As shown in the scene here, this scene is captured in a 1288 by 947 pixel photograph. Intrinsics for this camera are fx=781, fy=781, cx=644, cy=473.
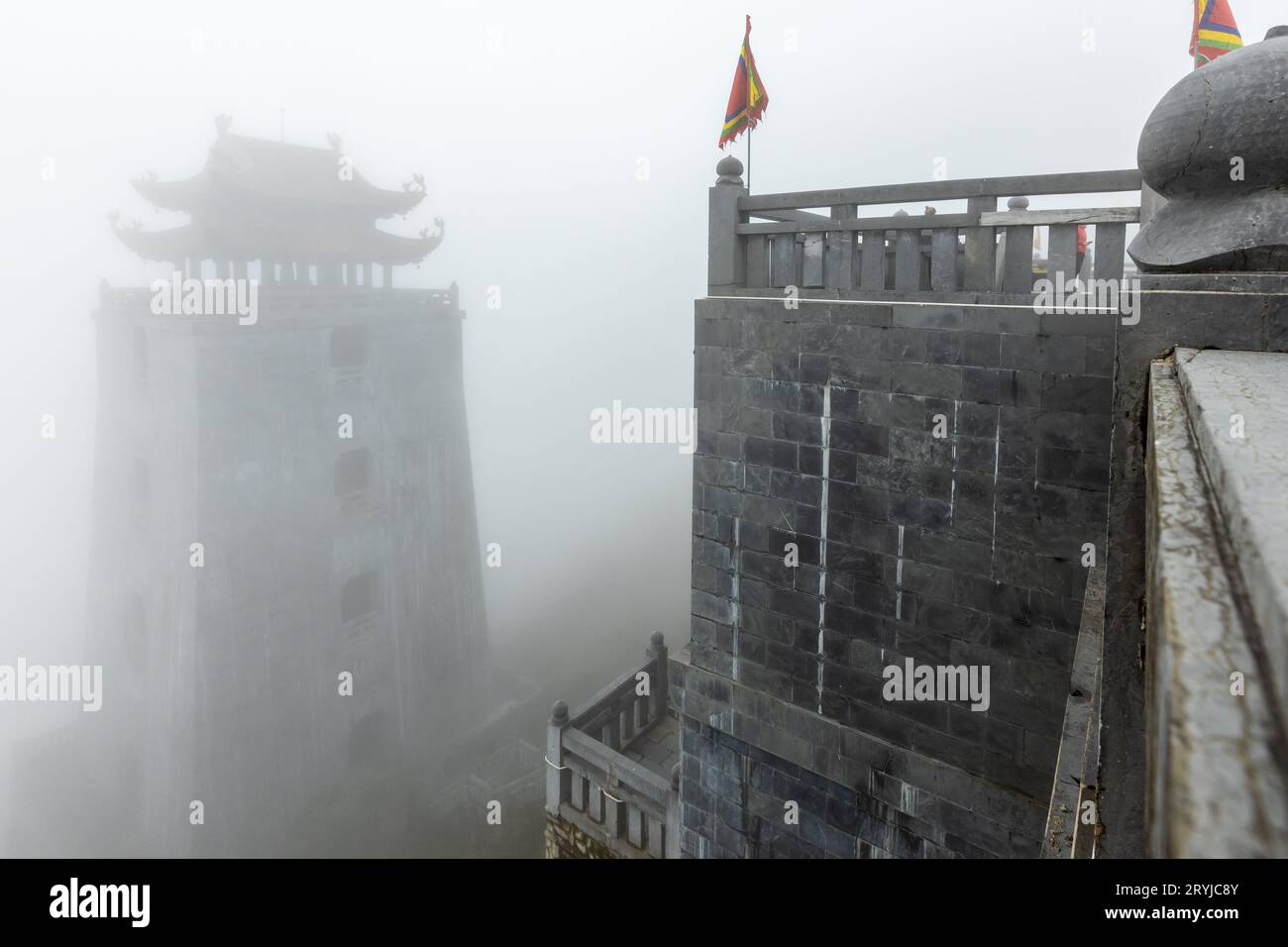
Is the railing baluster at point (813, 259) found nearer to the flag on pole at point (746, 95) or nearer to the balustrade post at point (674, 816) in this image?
the flag on pole at point (746, 95)

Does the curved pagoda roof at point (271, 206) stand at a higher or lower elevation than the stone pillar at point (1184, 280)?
higher

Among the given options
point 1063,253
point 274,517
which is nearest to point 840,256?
point 1063,253

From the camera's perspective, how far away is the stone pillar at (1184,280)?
247 cm

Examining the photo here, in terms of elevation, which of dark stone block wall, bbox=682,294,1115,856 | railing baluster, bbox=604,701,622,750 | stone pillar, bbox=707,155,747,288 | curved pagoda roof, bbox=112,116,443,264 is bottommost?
railing baluster, bbox=604,701,622,750

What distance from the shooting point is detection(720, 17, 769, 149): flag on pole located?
8.34 meters

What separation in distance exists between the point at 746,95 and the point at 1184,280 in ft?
21.9

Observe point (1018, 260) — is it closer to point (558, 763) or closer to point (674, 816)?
point (674, 816)

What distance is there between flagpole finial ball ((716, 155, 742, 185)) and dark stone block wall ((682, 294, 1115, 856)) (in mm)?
1186

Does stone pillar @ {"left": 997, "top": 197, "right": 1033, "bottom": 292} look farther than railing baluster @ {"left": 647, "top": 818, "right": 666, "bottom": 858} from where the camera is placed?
No

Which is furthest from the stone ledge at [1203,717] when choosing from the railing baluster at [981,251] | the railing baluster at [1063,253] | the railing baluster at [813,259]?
the railing baluster at [813,259]

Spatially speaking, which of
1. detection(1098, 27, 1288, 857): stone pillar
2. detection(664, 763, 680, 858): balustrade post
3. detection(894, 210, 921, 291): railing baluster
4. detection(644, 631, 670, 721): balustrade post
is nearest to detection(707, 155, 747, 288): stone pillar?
detection(894, 210, 921, 291): railing baluster

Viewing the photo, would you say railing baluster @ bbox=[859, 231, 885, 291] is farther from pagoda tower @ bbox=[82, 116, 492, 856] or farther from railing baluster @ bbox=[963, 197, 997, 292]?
pagoda tower @ bbox=[82, 116, 492, 856]

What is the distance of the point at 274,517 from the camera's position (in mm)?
20703

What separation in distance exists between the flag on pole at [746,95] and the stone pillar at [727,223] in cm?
136
